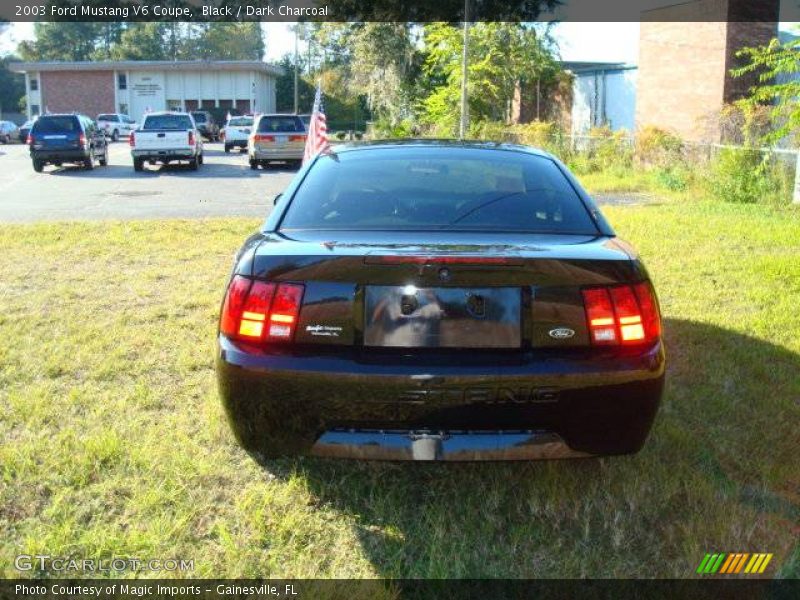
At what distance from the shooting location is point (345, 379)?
307 centimetres

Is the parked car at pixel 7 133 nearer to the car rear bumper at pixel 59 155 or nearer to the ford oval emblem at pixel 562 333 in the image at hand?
the car rear bumper at pixel 59 155

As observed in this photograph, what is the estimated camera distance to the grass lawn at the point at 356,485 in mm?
3186

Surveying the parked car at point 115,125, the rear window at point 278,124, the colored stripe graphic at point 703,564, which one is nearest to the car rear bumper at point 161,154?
the rear window at point 278,124

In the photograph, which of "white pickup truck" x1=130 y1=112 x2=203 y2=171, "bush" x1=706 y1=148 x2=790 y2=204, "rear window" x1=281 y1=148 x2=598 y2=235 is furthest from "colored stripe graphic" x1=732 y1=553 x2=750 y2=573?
"white pickup truck" x1=130 y1=112 x2=203 y2=171

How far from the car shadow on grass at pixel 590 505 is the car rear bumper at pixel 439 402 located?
0.40 meters

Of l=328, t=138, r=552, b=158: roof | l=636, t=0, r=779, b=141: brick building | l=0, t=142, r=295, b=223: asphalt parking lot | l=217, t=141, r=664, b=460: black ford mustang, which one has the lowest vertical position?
l=0, t=142, r=295, b=223: asphalt parking lot

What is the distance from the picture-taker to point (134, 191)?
18219mm

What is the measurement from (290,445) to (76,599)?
2.95 ft

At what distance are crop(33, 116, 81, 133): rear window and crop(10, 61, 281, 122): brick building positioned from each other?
37786 mm

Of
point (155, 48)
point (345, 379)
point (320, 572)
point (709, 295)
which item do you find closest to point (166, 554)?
point (320, 572)

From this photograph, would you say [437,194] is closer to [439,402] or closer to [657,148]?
[439,402]

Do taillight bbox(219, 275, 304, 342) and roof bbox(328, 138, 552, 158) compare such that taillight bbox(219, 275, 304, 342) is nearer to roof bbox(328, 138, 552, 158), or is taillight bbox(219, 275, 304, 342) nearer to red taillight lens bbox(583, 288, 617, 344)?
red taillight lens bbox(583, 288, 617, 344)

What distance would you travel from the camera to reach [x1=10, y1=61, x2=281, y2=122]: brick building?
60656mm

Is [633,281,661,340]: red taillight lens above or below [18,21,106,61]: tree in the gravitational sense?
below
